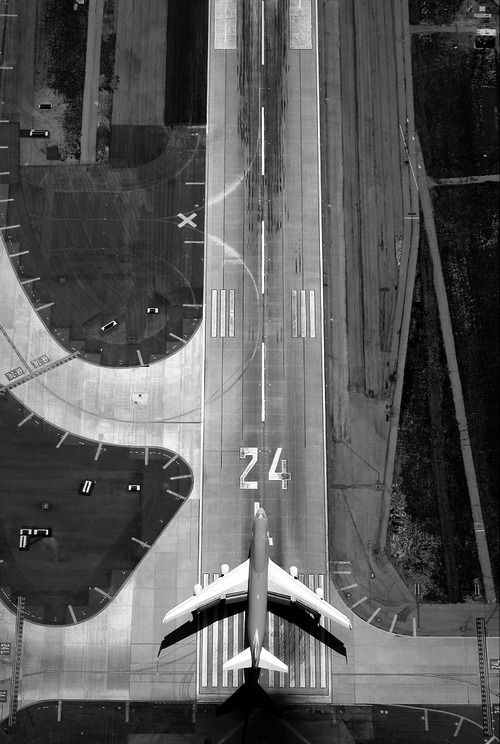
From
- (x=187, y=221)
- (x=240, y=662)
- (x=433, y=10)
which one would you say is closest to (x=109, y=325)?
(x=187, y=221)

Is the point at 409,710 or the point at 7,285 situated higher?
the point at 7,285

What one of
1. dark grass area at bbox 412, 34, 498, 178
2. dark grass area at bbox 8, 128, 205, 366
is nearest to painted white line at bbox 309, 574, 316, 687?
dark grass area at bbox 8, 128, 205, 366

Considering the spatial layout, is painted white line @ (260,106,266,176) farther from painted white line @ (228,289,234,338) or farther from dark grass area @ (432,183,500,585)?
dark grass area @ (432,183,500,585)

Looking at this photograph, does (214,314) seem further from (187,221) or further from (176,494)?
(176,494)

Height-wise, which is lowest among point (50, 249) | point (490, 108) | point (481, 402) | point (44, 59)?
point (481, 402)

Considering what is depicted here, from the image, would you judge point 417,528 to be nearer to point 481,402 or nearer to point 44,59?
point 481,402

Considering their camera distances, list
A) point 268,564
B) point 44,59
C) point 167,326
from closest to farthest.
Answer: point 268,564 < point 167,326 < point 44,59

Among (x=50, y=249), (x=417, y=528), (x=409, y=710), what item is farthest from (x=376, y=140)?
(x=409, y=710)
